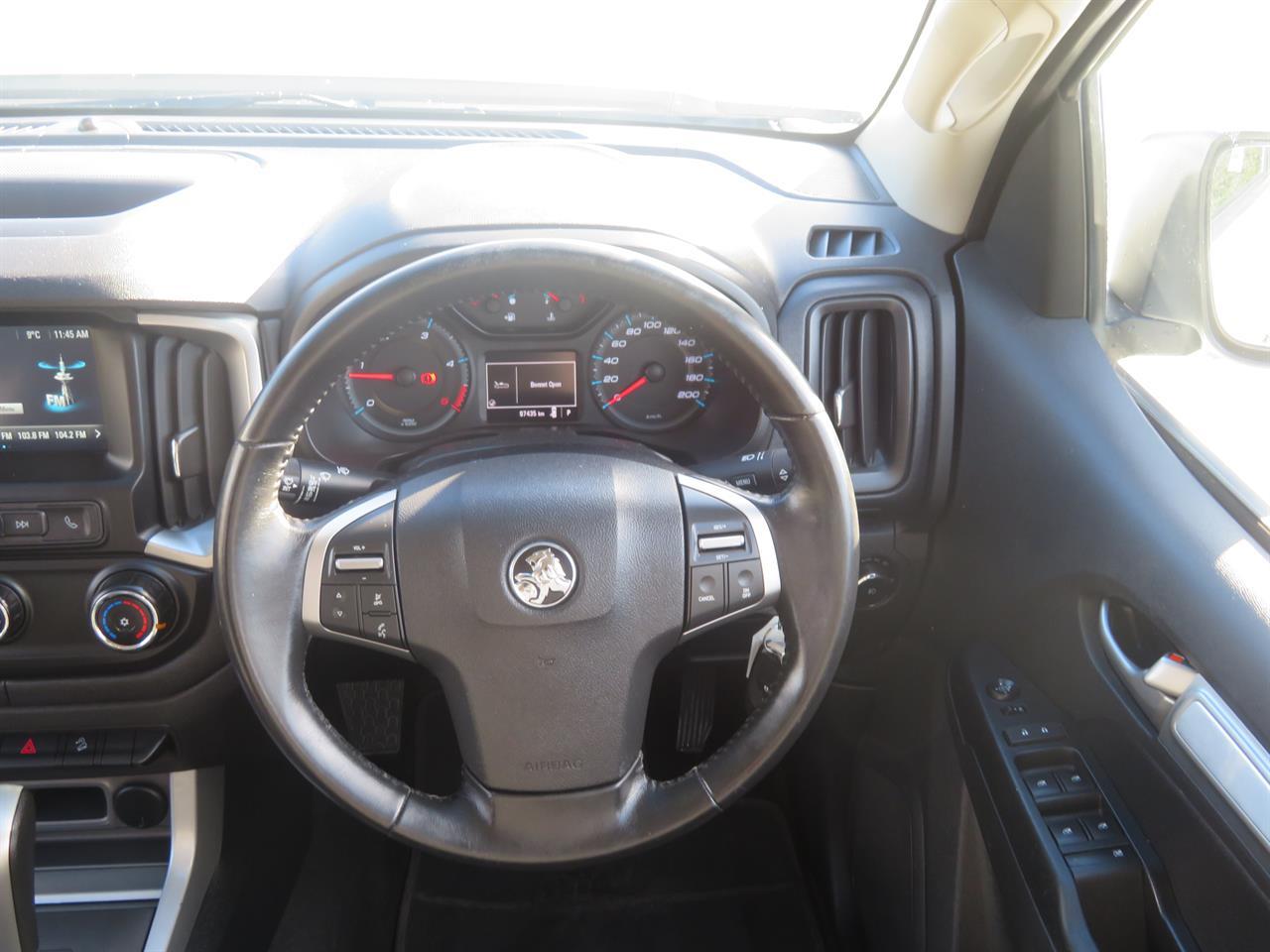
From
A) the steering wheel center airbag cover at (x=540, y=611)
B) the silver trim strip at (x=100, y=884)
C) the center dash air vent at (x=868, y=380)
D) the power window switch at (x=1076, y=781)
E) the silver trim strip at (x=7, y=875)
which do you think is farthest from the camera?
the silver trim strip at (x=100, y=884)

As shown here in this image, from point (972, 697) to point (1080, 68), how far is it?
3.09ft

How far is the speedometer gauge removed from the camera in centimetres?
155

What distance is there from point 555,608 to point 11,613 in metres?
0.86

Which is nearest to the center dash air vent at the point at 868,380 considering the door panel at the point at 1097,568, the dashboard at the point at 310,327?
the dashboard at the point at 310,327

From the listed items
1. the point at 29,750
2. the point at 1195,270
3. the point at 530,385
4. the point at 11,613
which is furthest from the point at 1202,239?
the point at 29,750

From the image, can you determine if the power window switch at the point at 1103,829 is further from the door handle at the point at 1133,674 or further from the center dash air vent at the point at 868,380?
the center dash air vent at the point at 868,380

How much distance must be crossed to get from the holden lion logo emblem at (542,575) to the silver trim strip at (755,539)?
5.7 inches

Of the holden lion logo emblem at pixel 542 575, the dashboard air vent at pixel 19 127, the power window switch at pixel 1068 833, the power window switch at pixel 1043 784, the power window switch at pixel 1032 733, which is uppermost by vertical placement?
the dashboard air vent at pixel 19 127

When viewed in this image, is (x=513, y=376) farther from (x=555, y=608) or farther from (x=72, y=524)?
(x=72, y=524)

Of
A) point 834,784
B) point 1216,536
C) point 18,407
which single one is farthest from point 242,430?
point 834,784

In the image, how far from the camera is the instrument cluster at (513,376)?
1519mm

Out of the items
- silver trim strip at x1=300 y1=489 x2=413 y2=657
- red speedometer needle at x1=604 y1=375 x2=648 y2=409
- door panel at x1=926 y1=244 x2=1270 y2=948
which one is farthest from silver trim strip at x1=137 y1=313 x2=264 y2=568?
door panel at x1=926 y1=244 x2=1270 y2=948

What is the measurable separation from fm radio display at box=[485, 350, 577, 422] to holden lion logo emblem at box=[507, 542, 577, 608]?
418mm

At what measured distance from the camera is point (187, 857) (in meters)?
1.76
